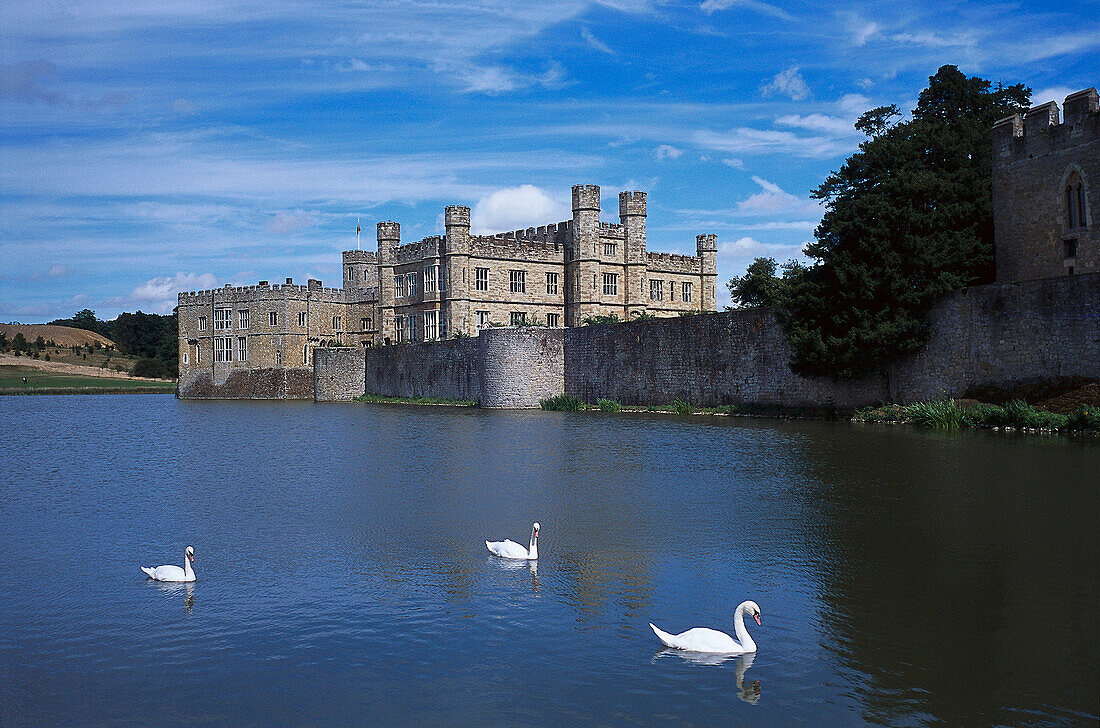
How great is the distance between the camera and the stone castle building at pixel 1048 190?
2577 cm

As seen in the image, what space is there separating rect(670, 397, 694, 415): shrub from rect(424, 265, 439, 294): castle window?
23.3 m

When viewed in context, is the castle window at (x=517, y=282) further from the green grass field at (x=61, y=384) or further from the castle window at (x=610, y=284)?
the green grass field at (x=61, y=384)

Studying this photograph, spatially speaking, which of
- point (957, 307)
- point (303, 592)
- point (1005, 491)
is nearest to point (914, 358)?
point (957, 307)

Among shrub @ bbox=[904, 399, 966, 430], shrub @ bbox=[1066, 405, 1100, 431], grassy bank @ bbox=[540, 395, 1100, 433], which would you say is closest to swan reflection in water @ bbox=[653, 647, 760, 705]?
shrub @ bbox=[1066, 405, 1100, 431]

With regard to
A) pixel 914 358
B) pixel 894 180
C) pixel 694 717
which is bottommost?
pixel 694 717

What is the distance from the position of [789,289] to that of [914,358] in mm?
4729

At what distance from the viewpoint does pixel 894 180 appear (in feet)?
92.2

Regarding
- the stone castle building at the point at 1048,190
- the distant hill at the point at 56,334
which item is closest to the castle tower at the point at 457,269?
the stone castle building at the point at 1048,190

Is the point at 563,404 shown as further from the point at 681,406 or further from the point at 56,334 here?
the point at 56,334

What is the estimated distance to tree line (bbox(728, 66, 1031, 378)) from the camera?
90.9 ft

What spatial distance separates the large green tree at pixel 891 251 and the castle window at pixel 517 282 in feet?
89.7

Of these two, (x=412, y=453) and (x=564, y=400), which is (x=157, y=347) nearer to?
(x=564, y=400)

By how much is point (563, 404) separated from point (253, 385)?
3276 cm

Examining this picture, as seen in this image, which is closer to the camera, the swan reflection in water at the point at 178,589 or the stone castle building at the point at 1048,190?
the swan reflection in water at the point at 178,589
